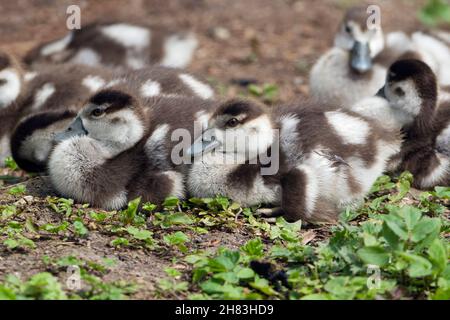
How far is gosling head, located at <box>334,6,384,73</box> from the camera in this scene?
17.8ft

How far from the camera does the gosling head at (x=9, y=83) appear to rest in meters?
5.12

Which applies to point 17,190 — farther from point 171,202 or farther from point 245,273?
point 245,273

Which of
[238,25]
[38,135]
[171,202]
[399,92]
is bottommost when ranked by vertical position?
[171,202]

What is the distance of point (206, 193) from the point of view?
397cm

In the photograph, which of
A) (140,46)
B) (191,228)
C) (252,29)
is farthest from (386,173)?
(252,29)

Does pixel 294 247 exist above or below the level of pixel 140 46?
below

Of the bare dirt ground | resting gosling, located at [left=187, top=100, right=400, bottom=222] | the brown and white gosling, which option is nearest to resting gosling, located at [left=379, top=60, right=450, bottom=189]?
resting gosling, located at [left=187, top=100, right=400, bottom=222]

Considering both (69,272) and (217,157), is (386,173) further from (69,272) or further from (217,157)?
(69,272)

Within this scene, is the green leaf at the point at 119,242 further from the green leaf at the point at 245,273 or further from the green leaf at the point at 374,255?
the green leaf at the point at 374,255

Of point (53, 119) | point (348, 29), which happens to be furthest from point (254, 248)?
point (348, 29)

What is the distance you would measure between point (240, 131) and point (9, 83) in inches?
71.5

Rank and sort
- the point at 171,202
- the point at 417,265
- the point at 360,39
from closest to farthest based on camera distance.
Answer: the point at 417,265
the point at 171,202
the point at 360,39

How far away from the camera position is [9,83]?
5133 mm
